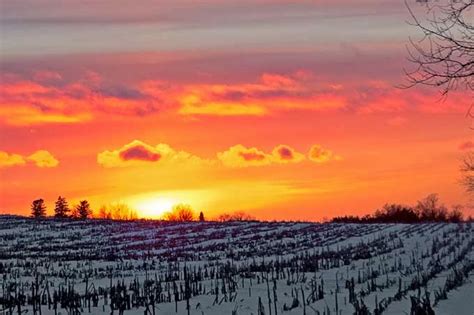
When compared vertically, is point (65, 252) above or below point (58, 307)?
above

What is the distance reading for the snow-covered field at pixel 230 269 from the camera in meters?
13.9

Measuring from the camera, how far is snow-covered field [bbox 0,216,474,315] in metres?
13.9

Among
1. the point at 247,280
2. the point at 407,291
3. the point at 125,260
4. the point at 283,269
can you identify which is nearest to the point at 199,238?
the point at 125,260

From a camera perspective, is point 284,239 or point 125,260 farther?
point 284,239

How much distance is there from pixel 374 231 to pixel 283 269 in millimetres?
25135

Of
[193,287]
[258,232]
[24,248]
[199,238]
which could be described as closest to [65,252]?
[24,248]

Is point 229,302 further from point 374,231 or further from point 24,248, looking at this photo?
point 374,231

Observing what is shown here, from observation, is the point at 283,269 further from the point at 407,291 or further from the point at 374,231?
the point at 374,231

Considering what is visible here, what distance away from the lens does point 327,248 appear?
108 feet

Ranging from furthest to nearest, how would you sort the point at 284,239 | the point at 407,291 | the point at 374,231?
the point at 374,231, the point at 284,239, the point at 407,291

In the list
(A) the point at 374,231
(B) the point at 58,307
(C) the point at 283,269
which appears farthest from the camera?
(A) the point at 374,231

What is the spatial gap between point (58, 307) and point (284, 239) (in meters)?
26.3

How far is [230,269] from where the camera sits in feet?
72.2

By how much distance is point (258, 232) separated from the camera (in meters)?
46.1
